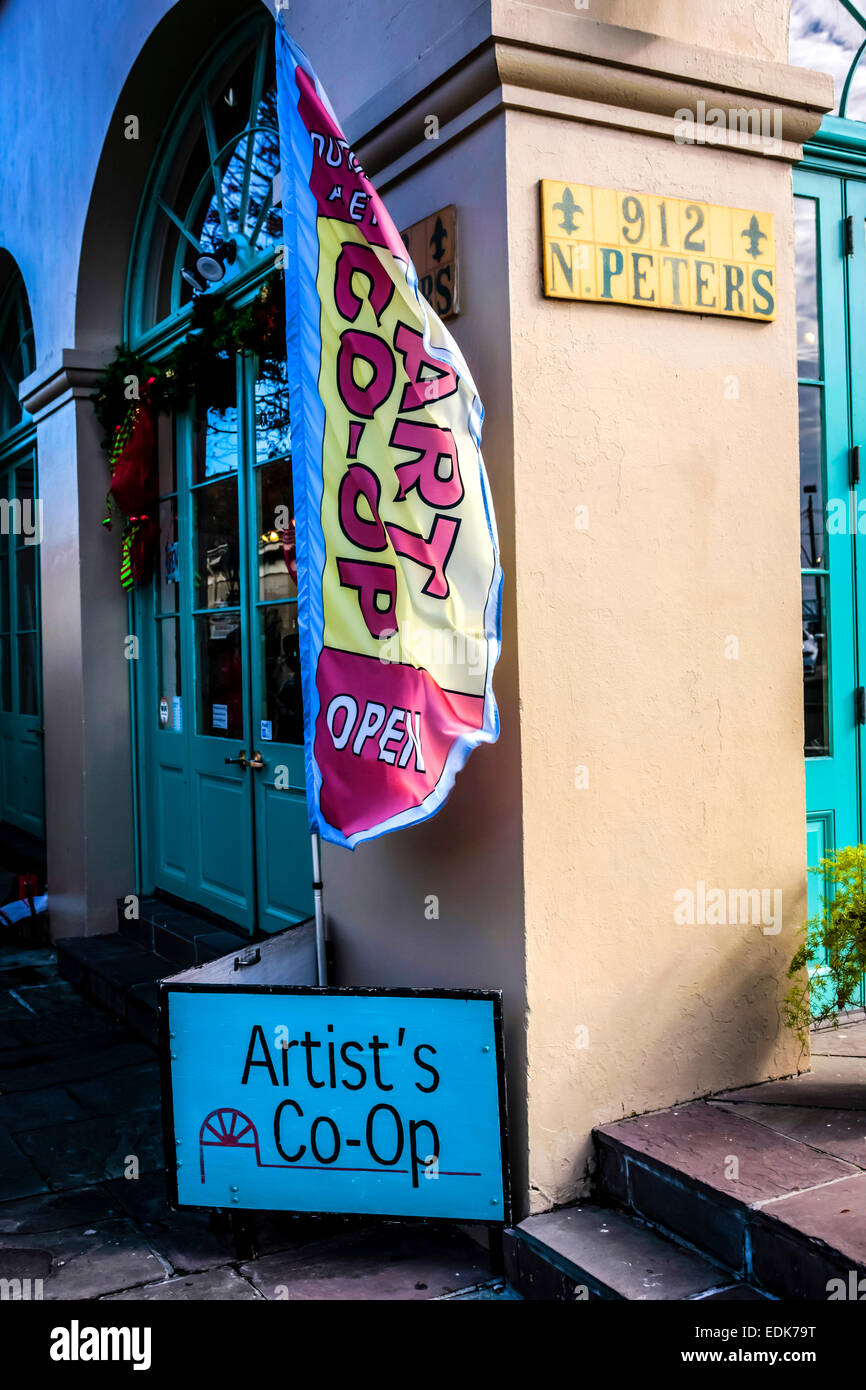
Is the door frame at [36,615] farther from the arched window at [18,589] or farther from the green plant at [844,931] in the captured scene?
the green plant at [844,931]

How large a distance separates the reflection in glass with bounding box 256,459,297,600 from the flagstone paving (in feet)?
6.97

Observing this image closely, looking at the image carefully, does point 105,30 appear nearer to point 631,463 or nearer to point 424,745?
point 631,463

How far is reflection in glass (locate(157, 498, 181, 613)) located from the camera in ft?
20.4

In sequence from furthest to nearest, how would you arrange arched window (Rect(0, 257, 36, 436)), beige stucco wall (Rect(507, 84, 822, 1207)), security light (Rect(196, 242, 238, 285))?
arched window (Rect(0, 257, 36, 436)), security light (Rect(196, 242, 238, 285)), beige stucco wall (Rect(507, 84, 822, 1207))

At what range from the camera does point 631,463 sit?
133 inches

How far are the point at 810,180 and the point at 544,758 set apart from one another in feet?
8.31

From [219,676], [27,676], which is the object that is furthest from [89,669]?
[27,676]

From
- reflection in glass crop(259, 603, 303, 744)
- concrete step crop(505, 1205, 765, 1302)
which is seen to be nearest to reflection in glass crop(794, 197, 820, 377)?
reflection in glass crop(259, 603, 303, 744)

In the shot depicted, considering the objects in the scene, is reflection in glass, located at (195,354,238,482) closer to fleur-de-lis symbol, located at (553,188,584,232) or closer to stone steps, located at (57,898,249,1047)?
stone steps, located at (57,898,249,1047)

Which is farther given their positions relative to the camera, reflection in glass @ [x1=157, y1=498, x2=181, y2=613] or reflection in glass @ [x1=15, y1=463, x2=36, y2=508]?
reflection in glass @ [x1=15, y1=463, x2=36, y2=508]

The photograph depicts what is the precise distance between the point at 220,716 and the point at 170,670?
749 millimetres

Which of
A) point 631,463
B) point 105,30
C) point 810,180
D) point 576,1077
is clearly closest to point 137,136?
point 105,30

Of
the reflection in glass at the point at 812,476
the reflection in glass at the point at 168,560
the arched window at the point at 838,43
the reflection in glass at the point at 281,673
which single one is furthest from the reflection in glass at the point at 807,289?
the reflection in glass at the point at 168,560
